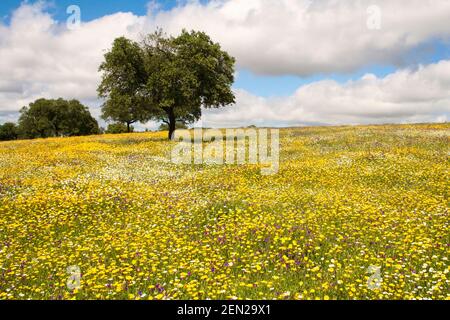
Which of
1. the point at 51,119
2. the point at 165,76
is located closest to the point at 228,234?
the point at 165,76

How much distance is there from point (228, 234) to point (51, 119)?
105 metres

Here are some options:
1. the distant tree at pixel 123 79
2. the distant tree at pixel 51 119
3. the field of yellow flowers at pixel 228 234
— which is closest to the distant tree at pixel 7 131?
the distant tree at pixel 51 119

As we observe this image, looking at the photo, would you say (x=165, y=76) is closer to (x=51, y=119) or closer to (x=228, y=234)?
(x=228, y=234)

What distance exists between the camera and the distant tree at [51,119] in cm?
9944

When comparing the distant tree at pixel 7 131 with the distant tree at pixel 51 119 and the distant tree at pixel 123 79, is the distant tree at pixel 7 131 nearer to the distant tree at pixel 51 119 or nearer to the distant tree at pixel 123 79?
the distant tree at pixel 51 119

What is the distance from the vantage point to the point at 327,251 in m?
9.91

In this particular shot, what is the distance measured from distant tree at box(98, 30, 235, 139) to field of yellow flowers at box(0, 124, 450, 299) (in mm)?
21779

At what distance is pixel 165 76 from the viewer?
41.0m

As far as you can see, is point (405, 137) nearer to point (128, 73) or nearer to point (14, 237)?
point (128, 73)

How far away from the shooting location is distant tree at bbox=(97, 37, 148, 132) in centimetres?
4178

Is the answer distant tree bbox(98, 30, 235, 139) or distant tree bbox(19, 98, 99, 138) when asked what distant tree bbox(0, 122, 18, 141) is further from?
distant tree bbox(98, 30, 235, 139)

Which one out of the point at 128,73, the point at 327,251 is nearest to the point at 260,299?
the point at 327,251

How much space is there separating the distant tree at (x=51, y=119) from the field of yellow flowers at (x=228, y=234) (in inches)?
3404

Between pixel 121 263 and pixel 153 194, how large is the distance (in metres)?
7.38
